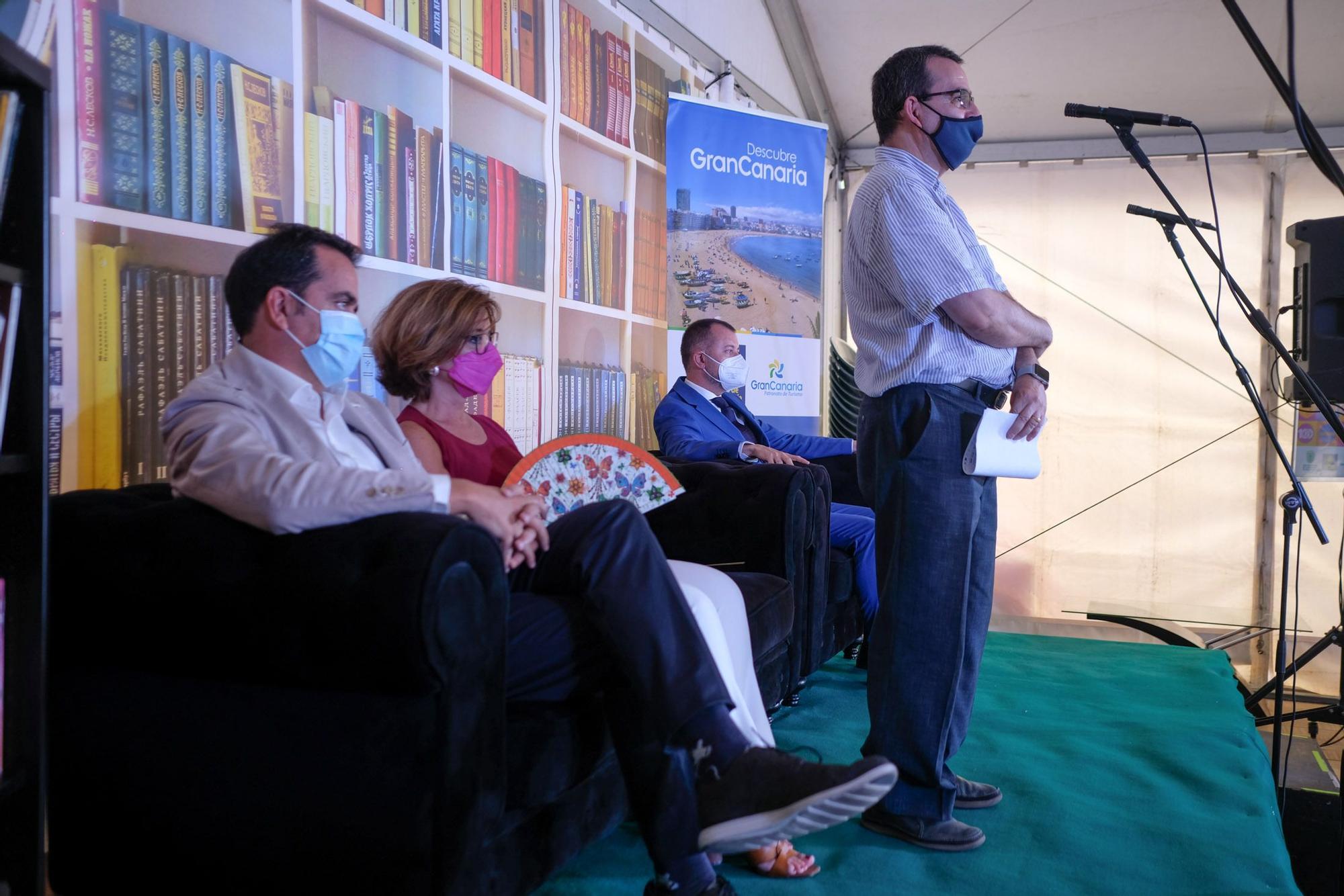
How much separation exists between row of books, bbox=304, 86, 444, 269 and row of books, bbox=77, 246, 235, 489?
14.9 inches

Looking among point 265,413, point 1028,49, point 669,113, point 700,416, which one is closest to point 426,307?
point 265,413

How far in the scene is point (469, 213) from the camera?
8.93 ft

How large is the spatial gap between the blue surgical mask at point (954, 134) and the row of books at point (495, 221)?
4.18 ft

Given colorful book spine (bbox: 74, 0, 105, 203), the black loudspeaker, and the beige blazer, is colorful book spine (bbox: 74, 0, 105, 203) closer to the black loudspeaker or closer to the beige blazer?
the beige blazer

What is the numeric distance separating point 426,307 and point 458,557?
3.26 feet

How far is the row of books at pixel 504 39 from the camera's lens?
8.78 ft

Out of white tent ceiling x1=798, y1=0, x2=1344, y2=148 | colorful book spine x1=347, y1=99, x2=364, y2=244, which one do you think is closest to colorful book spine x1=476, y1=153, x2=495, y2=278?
colorful book spine x1=347, y1=99, x2=364, y2=244

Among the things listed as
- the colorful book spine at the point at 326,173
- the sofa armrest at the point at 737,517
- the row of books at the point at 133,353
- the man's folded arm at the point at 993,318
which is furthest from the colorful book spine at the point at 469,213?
the man's folded arm at the point at 993,318

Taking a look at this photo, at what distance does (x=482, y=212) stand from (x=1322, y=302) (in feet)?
7.79

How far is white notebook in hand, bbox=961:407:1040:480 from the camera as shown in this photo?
178 centimetres

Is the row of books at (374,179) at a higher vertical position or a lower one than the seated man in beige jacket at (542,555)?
higher

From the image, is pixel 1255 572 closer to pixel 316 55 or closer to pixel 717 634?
pixel 717 634

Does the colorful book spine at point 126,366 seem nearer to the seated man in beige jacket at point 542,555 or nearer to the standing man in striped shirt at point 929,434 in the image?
the seated man in beige jacket at point 542,555

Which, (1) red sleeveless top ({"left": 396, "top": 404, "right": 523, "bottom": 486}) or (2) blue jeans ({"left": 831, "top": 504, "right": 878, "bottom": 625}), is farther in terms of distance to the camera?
(2) blue jeans ({"left": 831, "top": 504, "right": 878, "bottom": 625})
